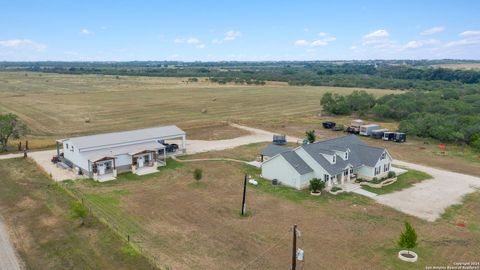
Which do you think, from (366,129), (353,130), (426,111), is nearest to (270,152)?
(366,129)

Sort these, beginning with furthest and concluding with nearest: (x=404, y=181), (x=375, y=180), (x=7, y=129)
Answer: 1. (x=7, y=129)
2. (x=404, y=181)
3. (x=375, y=180)

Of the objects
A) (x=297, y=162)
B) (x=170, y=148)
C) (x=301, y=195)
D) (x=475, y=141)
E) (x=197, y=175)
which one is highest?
(x=297, y=162)

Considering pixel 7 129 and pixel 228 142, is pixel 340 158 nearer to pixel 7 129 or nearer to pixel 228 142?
pixel 228 142

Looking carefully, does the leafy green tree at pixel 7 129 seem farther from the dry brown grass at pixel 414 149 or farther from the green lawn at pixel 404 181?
the green lawn at pixel 404 181

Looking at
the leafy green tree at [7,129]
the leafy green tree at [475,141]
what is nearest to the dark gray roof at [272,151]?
the leafy green tree at [475,141]

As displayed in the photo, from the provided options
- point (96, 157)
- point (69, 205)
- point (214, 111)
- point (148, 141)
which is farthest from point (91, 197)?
point (214, 111)

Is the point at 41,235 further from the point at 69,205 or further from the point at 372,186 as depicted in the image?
the point at 372,186

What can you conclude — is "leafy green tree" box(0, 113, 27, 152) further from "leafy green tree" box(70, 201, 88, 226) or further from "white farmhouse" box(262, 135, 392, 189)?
"white farmhouse" box(262, 135, 392, 189)
